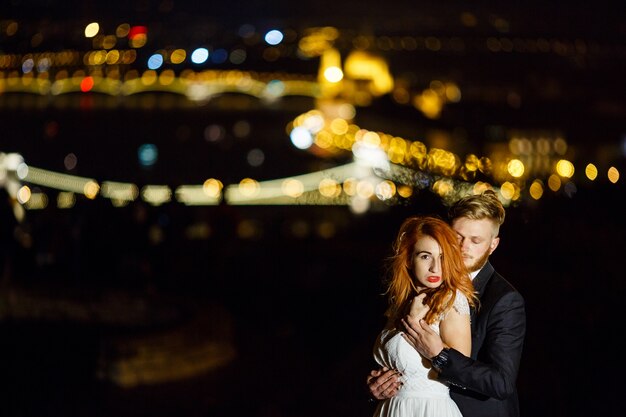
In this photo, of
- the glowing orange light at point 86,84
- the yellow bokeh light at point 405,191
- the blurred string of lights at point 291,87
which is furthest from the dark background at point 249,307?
the glowing orange light at point 86,84

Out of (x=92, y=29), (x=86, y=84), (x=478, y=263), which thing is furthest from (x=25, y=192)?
(x=478, y=263)

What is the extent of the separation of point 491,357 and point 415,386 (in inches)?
12.3

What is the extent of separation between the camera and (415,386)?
3666mm

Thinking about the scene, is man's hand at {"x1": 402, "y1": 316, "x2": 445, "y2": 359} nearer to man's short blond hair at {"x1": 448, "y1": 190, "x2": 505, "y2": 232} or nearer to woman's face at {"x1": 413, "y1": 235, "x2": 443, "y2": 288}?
woman's face at {"x1": 413, "y1": 235, "x2": 443, "y2": 288}

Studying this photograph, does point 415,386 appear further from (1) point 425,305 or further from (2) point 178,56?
(2) point 178,56


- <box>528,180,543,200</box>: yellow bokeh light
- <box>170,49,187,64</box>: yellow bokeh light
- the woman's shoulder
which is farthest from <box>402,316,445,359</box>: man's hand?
<box>170,49,187,64</box>: yellow bokeh light

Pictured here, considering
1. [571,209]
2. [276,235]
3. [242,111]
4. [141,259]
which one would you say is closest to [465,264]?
[571,209]

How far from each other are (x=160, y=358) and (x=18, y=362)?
4.87 feet

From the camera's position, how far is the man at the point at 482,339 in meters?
3.51

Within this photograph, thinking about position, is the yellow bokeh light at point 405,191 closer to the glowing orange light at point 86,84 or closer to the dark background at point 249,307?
the dark background at point 249,307

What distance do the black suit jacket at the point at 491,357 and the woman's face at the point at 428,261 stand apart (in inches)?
10.7

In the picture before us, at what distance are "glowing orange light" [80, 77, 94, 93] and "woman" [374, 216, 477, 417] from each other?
79166mm

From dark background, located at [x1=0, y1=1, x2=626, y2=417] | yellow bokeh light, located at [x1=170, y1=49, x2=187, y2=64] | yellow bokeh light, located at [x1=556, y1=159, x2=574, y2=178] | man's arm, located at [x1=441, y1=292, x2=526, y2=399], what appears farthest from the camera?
yellow bokeh light, located at [x1=170, y1=49, x2=187, y2=64]

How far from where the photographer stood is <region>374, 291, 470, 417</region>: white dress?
3.64 meters
